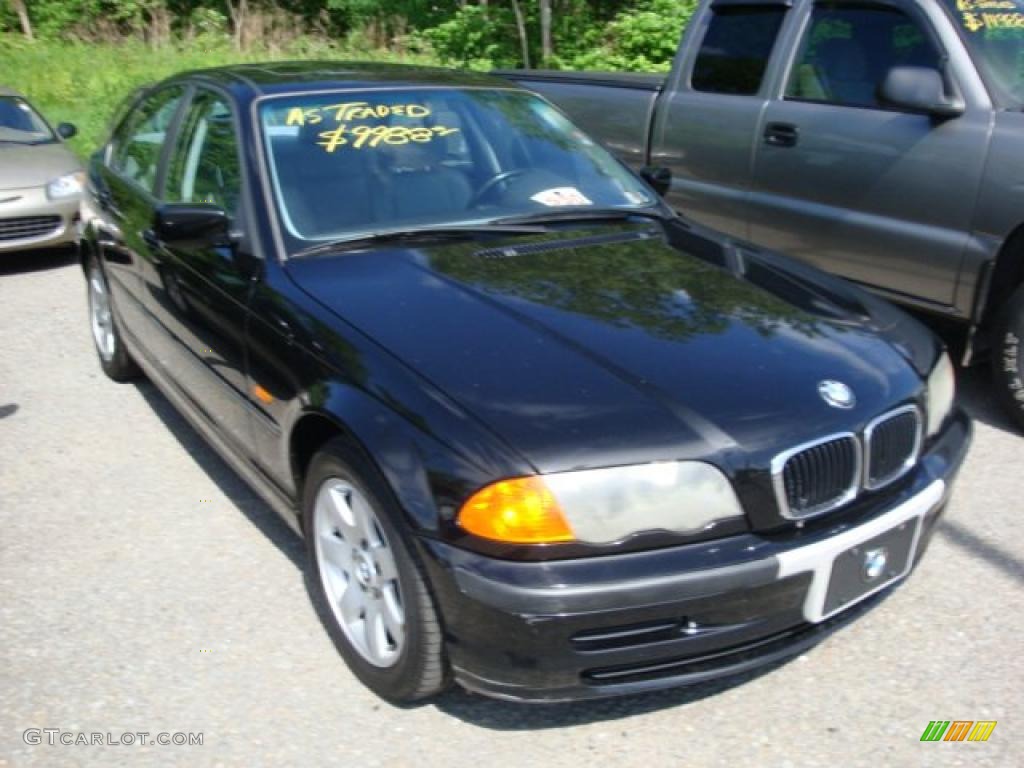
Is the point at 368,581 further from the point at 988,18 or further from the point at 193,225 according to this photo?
the point at 988,18

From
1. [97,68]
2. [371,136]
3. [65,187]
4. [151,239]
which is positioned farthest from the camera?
[97,68]

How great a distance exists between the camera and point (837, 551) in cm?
260

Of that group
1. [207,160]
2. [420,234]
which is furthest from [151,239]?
[420,234]

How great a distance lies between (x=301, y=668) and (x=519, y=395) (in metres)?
1.13

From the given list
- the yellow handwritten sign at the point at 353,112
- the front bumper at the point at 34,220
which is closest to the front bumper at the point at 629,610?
the yellow handwritten sign at the point at 353,112

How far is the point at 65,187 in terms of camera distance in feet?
27.6

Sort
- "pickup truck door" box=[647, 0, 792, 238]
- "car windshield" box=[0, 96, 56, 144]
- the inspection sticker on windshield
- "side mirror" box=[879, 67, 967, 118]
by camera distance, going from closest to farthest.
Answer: the inspection sticker on windshield < "side mirror" box=[879, 67, 967, 118] < "pickup truck door" box=[647, 0, 792, 238] < "car windshield" box=[0, 96, 56, 144]

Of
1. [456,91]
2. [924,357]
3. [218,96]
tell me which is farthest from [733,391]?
[218,96]

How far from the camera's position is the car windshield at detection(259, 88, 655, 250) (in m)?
3.63

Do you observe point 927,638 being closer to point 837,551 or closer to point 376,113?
point 837,551

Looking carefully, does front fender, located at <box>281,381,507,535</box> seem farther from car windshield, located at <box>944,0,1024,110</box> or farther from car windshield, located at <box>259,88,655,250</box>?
car windshield, located at <box>944,0,1024,110</box>

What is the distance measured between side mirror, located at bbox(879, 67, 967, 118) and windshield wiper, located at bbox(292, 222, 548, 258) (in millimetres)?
2004

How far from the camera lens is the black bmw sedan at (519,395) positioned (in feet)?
8.09

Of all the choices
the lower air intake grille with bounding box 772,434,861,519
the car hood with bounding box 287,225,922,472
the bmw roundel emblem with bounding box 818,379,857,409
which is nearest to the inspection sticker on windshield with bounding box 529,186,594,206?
the car hood with bounding box 287,225,922,472
